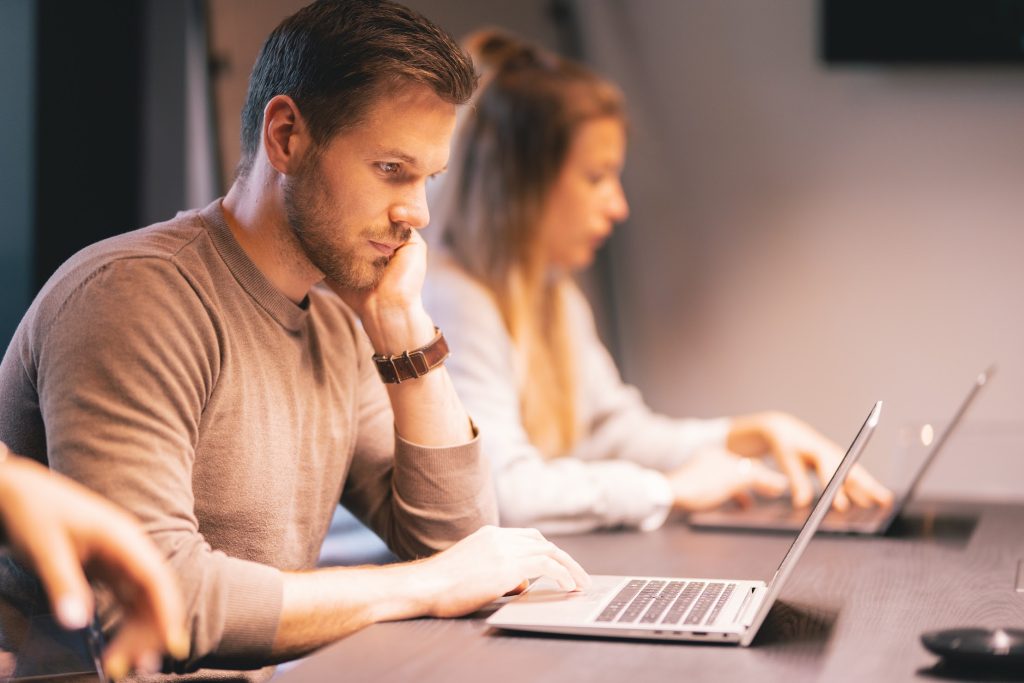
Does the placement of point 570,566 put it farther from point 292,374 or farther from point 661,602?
point 292,374

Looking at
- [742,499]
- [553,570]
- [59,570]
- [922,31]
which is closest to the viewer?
[59,570]

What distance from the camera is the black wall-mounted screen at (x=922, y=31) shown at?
2.77m

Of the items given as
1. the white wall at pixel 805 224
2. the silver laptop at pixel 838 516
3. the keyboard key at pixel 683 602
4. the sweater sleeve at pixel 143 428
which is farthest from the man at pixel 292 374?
the white wall at pixel 805 224

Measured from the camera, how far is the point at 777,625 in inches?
42.3

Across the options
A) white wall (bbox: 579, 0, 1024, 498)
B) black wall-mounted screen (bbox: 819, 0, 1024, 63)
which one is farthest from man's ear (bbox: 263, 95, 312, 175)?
black wall-mounted screen (bbox: 819, 0, 1024, 63)

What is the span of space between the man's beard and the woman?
534mm

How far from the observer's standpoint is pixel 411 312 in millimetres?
1357

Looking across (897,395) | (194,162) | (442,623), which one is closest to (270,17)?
(194,162)

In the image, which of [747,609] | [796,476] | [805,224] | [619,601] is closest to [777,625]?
[747,609]

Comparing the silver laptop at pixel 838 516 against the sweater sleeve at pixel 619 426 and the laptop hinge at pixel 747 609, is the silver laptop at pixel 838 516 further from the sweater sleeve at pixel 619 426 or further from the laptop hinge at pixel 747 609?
the laptop hinge at pixel 747 609

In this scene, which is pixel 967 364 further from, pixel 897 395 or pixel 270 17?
pixel 270 17

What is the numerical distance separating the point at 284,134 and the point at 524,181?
3.00 ft

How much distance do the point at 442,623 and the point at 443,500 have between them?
249 mm

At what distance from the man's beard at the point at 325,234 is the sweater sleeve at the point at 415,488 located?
8.1 inches
